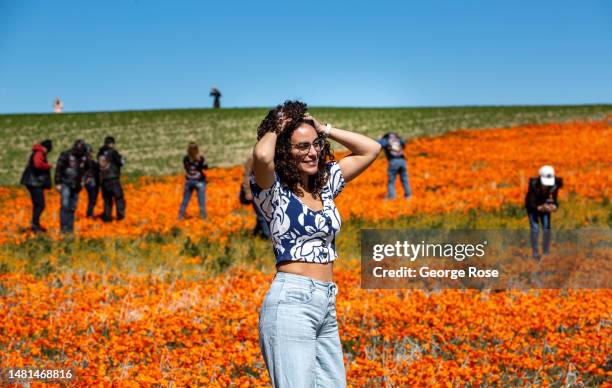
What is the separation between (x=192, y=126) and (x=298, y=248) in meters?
50.5

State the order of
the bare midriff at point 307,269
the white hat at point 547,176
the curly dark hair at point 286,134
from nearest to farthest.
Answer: the bare midriff at point 307,269 < the curly dark hair at point 286,134 < the white hat at point 547,176

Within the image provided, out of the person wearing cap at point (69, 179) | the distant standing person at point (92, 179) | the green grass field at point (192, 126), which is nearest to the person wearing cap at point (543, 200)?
the person wearing cap at point (69, 179)

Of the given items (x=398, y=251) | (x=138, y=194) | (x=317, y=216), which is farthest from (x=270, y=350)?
(x=138, y=194)

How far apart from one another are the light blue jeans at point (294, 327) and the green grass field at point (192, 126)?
3000cm

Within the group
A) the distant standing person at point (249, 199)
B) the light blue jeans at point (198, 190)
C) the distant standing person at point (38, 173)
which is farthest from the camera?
the light blue jeans at point (198, 190)

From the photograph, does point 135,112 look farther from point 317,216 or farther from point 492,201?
point 317,216

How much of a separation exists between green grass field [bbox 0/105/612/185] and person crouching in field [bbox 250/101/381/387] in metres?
29.8

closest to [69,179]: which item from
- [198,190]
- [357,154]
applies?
[198,190]

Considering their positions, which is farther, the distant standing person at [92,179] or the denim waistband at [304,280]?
the distant standing person at [92,179]

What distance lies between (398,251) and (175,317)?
581 cm

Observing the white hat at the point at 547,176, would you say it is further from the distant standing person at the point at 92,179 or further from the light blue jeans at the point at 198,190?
the distant standing person at the point at 92,179

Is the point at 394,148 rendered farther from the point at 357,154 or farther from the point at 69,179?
the point at 357,154

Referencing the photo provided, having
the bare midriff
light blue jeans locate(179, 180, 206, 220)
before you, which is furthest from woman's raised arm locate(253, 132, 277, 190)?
light blue jeans locate(179, 180, 206, 220)

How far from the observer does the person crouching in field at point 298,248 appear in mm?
3670
